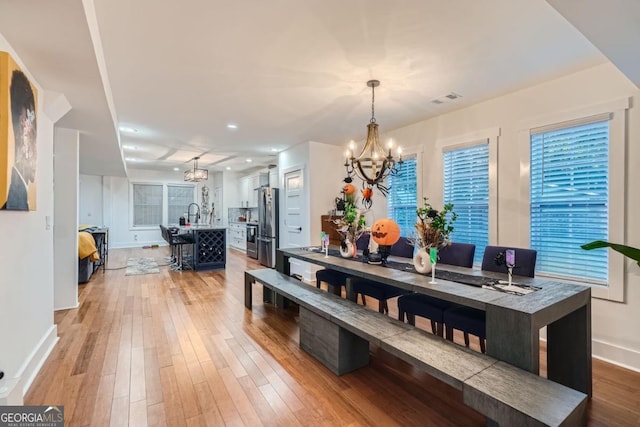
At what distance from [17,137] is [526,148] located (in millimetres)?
4424

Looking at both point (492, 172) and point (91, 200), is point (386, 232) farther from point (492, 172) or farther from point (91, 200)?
point (91, 200)

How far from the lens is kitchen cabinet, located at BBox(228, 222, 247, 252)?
904 centimetres

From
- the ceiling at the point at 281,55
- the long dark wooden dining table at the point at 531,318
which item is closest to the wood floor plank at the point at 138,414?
the long dark wooden dining table at the point at 531,318

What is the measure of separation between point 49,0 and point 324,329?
2671 mm

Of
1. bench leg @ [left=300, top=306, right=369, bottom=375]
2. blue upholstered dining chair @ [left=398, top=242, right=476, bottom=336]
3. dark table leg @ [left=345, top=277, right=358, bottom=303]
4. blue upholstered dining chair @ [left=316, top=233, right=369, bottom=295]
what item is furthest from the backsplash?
blue upholstered dining chair @ [left=398, top=242, right=476, bottom=336]

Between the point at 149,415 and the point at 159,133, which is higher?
the point at 159,133

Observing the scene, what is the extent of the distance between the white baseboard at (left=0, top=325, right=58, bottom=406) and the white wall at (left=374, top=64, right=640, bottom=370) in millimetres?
4340

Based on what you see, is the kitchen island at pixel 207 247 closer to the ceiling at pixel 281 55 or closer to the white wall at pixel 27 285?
the ceiling at pixel 281 55

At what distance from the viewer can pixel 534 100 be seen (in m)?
3.13

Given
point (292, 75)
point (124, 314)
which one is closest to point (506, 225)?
point (292, 75)

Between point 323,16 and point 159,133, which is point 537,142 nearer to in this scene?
point 323,16

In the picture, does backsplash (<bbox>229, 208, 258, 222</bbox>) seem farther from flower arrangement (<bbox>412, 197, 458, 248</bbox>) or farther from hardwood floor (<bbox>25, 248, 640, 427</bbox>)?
flower arrangement (<bbox>412, 197, 458, 248</bbox>)

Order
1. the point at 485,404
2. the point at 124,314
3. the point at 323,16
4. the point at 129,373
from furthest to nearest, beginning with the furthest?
the point at 124,314
the point at 129,373
the point at 323,16
the point at 485,404

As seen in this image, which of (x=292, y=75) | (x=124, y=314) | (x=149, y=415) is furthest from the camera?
(x=124, y=314)
